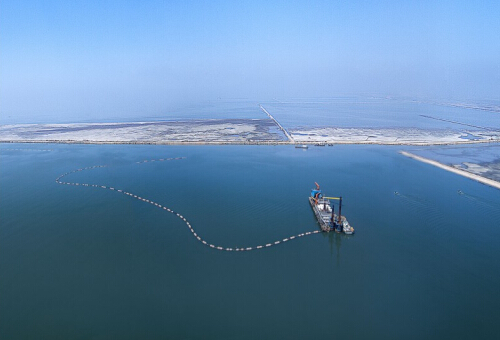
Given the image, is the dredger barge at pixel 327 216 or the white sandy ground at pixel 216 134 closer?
the dredger barge at pixel 327 216

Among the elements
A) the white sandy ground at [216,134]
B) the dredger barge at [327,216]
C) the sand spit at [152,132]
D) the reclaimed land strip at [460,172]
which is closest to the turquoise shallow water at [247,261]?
the dredger barge at [327,216]

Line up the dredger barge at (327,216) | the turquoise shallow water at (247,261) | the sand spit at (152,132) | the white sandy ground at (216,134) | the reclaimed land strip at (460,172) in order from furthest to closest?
the sand spit at (152,132), the white sandy ground at (216,134), the reclaimed land strip at (460,172), the dredger barge at (327,216), the turquoise shallow water at (247,261)

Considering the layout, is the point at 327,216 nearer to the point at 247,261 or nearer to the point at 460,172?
the point at 247,261

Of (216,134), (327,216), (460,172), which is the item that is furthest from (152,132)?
(460,172)

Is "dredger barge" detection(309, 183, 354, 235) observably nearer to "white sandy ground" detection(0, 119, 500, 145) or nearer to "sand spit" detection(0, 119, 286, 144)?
"white sandy ground" detection(0, 119, 500, 145)

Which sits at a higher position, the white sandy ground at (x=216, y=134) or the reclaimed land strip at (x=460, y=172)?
the white sandy ground at (x=216, y=134)

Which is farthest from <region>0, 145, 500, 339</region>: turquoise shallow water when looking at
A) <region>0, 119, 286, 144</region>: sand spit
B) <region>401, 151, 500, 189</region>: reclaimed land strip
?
<region>0, 119, 286, 144</region>: sand spit

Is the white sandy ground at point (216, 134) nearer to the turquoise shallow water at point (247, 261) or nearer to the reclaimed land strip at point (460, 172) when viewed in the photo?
the reclaimed land strip at point (460, 172)

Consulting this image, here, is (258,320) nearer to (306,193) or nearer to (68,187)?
(306,193)
